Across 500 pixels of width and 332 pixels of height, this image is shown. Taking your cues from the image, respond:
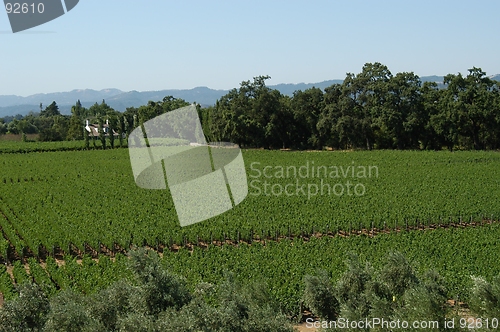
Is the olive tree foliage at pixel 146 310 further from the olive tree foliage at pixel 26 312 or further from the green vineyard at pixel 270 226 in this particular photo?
the green vineyard at pixel 270 226

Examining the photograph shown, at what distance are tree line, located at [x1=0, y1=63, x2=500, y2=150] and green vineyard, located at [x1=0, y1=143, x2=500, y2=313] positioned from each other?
55.9ft

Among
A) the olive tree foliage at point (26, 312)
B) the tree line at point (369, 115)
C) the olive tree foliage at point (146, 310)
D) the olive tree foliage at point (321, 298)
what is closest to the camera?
the olive tree foliage at point (146, 310)

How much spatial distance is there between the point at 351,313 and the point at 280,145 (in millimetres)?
64551

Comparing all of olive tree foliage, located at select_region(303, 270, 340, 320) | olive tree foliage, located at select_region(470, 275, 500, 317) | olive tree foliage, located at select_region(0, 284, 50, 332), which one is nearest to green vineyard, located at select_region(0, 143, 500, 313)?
olive tree foliage, located at select_region(303, 270, 340, 320)

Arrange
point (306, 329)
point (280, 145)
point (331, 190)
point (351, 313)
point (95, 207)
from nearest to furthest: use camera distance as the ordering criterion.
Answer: point (351, 313) < point (306, 329) < point (95, 207) < point (331, 190) < point (280, 145)

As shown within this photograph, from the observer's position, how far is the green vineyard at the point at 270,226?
18.0 metres

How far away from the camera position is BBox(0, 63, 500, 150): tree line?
195 feet

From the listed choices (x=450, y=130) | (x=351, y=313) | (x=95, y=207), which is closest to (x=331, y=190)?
(x=95, y=207)

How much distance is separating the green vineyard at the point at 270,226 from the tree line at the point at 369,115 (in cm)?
1703

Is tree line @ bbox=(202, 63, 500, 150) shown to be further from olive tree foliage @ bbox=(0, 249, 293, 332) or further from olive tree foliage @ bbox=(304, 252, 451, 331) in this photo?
olive tree foliage @ bbox=(0, 249, 293, 332)

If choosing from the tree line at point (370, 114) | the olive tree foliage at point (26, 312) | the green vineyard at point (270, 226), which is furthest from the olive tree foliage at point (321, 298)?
the tree line at point (370, 114)

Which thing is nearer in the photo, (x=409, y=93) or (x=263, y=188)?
(x=263, y=188)

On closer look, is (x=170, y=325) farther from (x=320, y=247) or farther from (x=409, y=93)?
(x=409, y=93)

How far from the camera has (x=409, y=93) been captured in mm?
62250
